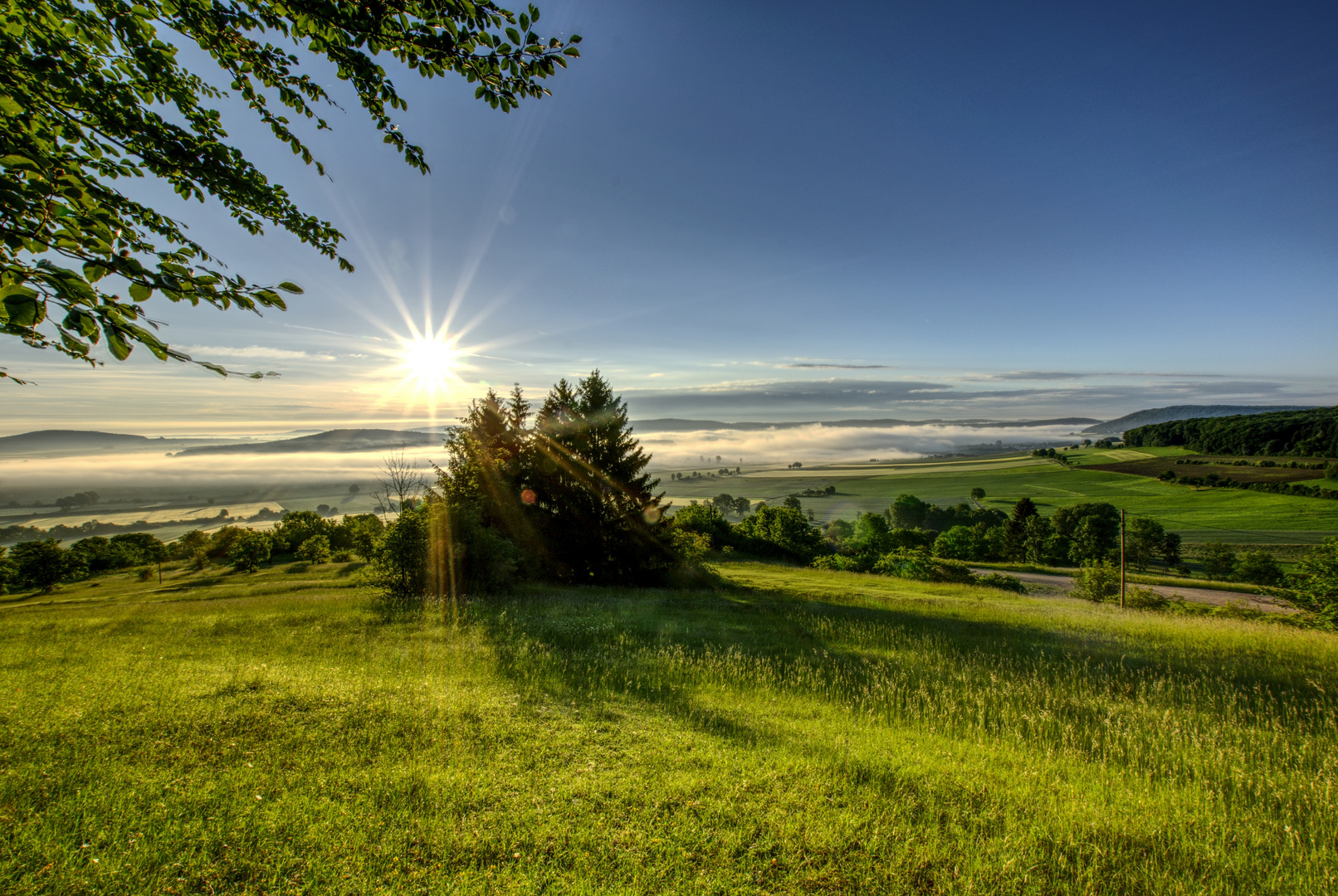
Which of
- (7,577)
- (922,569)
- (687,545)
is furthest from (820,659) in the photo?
(7,577)

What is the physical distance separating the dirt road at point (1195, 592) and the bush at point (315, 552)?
72.5 metres

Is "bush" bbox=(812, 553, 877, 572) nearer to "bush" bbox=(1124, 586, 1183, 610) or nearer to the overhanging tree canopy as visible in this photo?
"bush" bbox=(1124, 586, 1183, 610)

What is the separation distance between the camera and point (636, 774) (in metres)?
4.55

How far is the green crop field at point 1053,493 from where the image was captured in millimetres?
77938

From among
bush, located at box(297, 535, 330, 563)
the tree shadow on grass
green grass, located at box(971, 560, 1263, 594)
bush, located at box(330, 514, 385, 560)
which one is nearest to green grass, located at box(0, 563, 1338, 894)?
the tree shadow on grass

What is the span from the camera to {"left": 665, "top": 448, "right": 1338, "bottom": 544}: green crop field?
77.9 m

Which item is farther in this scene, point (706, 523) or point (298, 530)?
point (706, 523)

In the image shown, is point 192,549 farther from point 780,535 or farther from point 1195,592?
point 1195,592

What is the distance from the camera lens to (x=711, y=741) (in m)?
5.40

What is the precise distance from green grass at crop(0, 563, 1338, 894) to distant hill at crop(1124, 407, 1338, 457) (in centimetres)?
17522

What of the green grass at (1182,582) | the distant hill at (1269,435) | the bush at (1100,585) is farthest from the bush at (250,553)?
the distant hill at (1269,435)

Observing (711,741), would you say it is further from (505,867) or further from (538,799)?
(505,867)

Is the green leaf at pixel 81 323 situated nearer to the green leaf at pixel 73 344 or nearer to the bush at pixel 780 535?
the green leaf at pixel 73 344

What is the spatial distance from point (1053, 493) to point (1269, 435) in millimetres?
72486
